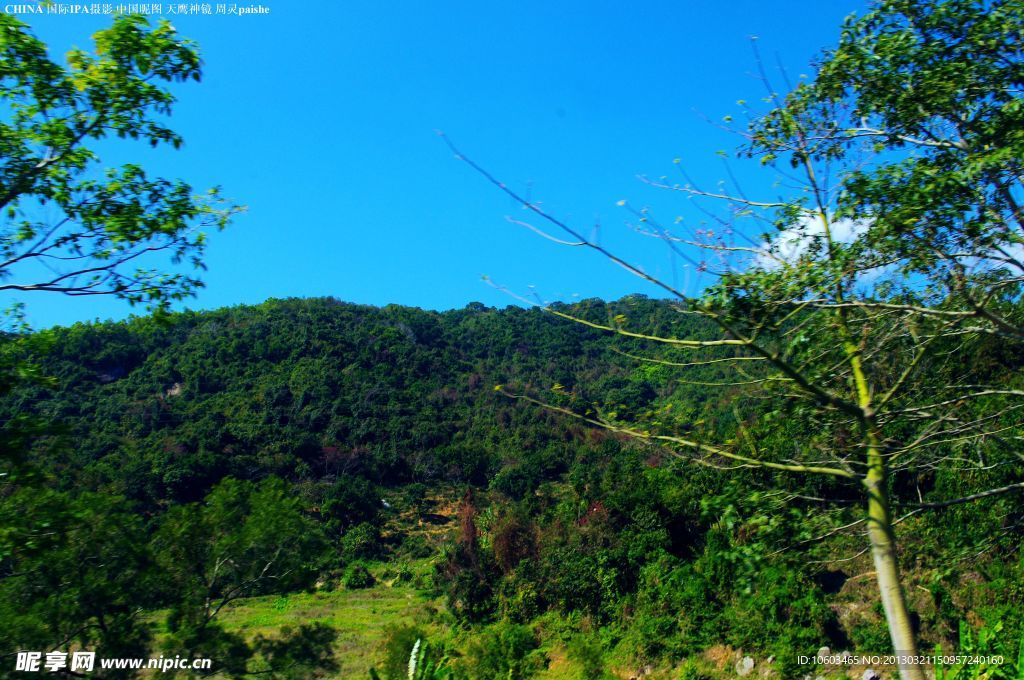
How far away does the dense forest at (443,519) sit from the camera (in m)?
5.04

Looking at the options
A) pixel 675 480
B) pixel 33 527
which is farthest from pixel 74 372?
pixel 33 527

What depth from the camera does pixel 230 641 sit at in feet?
34.8

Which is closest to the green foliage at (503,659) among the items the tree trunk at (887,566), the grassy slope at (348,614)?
the grassy slope at (348,614)

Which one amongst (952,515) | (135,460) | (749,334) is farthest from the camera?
(135,460)

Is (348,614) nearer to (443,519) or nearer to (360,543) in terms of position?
(360,543)

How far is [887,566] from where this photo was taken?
3.63 m

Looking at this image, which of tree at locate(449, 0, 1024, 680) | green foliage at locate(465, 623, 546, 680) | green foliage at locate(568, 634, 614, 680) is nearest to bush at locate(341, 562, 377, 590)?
green foliage at locate(465, 623, 546, 680)

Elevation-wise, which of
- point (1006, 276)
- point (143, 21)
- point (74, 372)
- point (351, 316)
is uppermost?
point (351, 316)

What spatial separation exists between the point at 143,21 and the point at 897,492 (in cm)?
1632

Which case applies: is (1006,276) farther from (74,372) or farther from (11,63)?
(74,372)

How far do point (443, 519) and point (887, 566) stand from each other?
1287 inches

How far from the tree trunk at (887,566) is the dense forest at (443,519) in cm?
25

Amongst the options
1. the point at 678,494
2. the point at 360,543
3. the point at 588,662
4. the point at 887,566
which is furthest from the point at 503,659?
the point at 360,543

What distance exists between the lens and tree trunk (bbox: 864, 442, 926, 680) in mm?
3518
